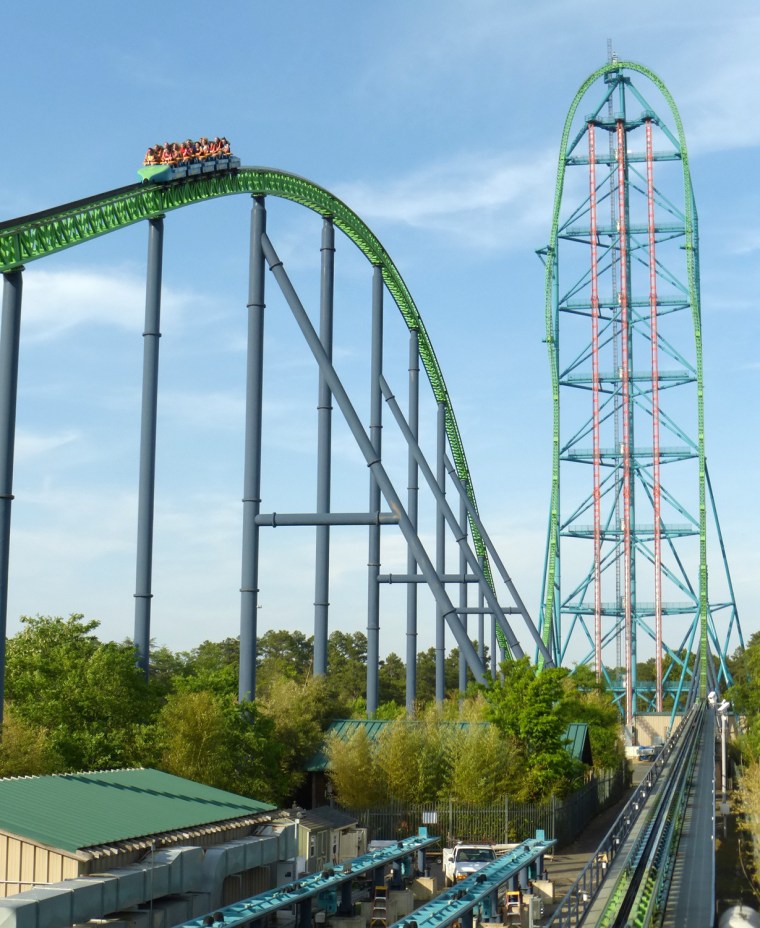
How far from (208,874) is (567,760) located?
16.3m

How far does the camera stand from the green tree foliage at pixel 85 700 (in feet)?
87.5

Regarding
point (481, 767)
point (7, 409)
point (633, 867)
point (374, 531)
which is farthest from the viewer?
point (374, 531)

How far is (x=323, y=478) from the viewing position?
37281 mm

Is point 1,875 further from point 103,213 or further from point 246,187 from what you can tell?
point 246,187

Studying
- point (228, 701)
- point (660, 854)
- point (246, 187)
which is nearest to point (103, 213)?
point (246, 187)

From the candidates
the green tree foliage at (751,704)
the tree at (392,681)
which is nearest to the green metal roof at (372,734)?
the green tree foliage at (751,704)

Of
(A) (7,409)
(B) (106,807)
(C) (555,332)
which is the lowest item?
(B) (106,807)

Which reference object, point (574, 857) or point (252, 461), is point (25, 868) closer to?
point (574, 857)

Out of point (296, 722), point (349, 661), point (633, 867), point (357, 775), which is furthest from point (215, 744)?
point (349, 661)

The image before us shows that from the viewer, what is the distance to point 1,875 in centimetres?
1645

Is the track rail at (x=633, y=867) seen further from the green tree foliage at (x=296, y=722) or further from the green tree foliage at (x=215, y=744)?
the green tree foliage at (x=296, y=722)

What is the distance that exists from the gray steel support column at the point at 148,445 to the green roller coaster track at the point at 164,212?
974 mm

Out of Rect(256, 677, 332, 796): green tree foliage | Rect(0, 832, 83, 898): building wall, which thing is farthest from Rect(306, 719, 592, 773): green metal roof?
Rect(0, 832, 83, 898): building wall

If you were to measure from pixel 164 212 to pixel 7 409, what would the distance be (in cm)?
862
